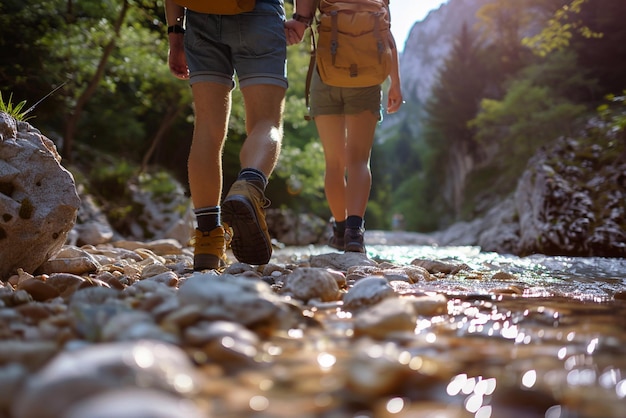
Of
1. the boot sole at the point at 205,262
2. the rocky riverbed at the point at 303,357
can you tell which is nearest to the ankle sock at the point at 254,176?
the boot sole at the point at 205,262

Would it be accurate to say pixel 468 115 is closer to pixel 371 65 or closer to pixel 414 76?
pixel 371 65

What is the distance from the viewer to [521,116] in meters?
20.2

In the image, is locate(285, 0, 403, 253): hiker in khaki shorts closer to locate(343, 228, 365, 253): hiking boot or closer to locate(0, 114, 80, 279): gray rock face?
locate(343, 228, 365, 253): hiking boot

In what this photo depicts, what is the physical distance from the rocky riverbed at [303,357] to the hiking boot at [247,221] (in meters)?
0.73

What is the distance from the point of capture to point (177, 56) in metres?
2.80

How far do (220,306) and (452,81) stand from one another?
131 ft

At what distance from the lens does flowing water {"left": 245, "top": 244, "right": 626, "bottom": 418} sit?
730mm

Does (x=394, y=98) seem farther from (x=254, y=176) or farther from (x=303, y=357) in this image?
(x=303, y=357)

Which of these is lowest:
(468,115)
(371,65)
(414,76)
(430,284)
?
(430,284)

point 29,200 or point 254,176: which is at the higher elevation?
point 254,176

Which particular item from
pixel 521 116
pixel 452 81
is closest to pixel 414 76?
pixel 452 81

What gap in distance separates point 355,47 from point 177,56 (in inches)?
46.5

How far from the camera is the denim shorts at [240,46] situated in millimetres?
2467

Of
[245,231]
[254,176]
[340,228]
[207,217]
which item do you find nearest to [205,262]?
[207,217]
